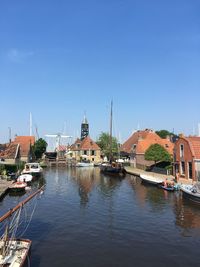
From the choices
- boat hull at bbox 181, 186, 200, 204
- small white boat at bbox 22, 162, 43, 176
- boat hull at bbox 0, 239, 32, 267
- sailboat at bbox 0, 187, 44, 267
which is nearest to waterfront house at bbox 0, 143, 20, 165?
small white boat at bbox 22, 162, 43, 176

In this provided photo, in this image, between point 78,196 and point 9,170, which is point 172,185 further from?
point 9,170

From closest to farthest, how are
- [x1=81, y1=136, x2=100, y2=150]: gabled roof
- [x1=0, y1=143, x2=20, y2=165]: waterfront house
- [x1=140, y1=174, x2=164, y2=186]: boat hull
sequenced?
[x1=140, y1=174, x2=164, y2=186]: boat hull, [x1=0, y1=143, x2=20, y2=165]: waterfront house, [x1=81, y1=136, x2=100, y2=150]: gabled roof

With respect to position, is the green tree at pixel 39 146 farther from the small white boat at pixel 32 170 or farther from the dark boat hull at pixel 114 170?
the dark boat hull at pixel 114 170

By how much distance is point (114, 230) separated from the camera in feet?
82.5

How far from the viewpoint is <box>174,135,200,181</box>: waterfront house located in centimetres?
4631

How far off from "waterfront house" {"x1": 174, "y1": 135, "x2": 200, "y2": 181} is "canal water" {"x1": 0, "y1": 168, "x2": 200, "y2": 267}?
7.24m

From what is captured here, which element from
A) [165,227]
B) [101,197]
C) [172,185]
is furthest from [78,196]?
[165,227]

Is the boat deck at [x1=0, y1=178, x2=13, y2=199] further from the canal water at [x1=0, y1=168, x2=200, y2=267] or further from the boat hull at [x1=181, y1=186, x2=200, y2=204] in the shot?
the boat hull at [x1=181, y1=186, x2=200, y2=204]

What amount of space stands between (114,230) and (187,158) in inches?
1071

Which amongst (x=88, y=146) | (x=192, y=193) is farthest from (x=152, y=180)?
(x=88, y=146)

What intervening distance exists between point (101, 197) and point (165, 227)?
15.4m

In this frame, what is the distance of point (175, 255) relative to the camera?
1970 cm

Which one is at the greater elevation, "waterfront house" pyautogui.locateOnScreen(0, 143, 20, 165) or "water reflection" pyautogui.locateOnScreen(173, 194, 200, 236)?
"waterfront house" pyautogui.locateOnScreen(0, 143, 20, 165)

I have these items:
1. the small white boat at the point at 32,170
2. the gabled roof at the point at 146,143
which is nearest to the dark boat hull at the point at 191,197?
the small white boat at the point at 32,170
